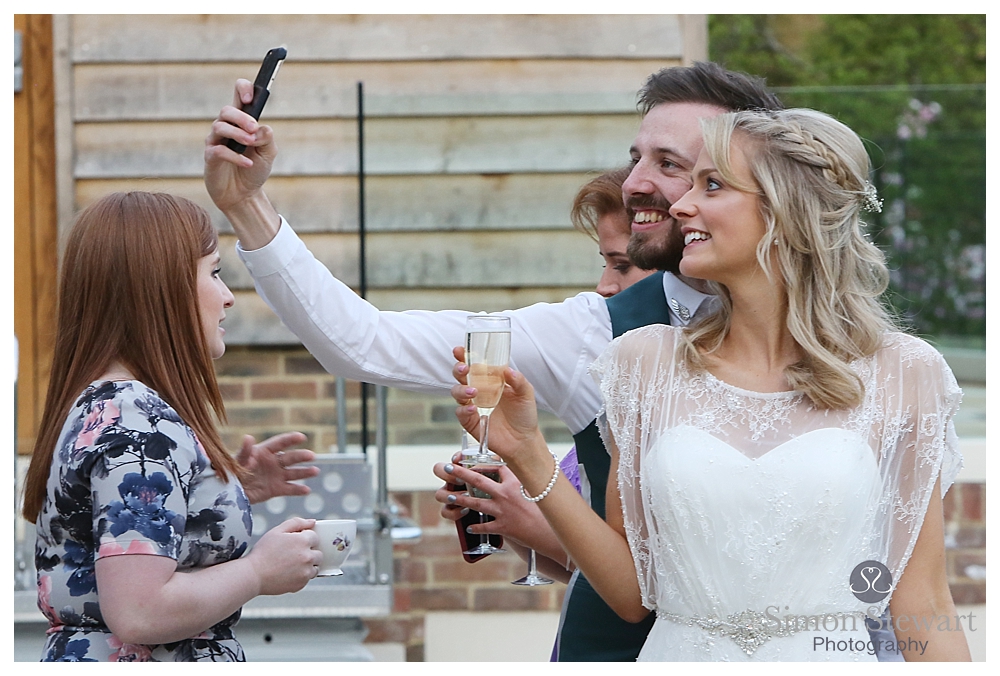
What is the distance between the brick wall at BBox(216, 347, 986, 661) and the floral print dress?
1.96m

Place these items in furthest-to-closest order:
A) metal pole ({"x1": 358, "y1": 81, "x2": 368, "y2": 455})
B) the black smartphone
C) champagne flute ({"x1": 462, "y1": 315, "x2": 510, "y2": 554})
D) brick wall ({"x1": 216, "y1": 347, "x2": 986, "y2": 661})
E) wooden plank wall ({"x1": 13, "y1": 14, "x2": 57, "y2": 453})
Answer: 1. wooden plank wall ({"x1": 13, "y1": 14, "x2": 57, "y2": 453})
2. brick wall ({"x1": 216, "y1": 347, "x2": 986, "y2": 661})
3. metal pole ({"x1": 358, "y1": 81, "x2": 368, "y2": 455})
4. the black smartphone
5. champagne flute ({"x1": 462, "y1": 315, "x2": 510, "y2": 554})

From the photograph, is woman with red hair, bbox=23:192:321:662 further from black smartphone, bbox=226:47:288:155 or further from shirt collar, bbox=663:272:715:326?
shirt collar, bbox=663:272:715:326

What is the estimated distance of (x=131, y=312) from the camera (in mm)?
1829

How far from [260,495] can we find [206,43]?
237 cm

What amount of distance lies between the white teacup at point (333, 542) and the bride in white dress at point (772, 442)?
301 millimetres

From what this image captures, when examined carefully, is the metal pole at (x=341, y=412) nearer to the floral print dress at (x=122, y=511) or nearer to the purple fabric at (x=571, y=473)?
the purple fabric at (x=571, y=473)

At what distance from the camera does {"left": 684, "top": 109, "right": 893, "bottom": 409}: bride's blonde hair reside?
1.97m

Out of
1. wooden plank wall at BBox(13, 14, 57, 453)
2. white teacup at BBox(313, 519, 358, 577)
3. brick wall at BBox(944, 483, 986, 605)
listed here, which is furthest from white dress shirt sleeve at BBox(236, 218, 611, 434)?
brick wall at BBox(944, 483, 986, 605)

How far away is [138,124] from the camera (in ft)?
13.2

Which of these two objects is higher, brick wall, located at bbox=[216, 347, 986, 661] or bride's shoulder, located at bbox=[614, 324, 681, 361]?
bride's shoulder, located at bbox=[614, 324, 681, 361]

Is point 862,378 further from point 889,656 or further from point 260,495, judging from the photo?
point 260,495

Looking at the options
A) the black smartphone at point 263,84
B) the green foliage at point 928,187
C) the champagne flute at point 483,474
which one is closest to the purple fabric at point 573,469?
the champagne flute at point 483,474

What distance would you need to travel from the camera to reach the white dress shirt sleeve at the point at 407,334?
2.21 metres

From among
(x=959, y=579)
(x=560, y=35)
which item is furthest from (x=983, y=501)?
(x=560, y=35)
